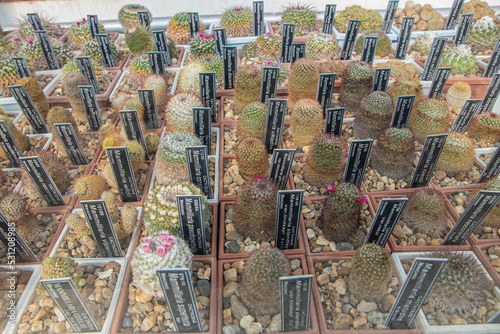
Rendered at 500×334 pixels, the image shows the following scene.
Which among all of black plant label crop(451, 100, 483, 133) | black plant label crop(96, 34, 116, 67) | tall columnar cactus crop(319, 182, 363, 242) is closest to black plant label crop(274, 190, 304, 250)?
tall columnar cactus crop(319, 182, 363, 242)

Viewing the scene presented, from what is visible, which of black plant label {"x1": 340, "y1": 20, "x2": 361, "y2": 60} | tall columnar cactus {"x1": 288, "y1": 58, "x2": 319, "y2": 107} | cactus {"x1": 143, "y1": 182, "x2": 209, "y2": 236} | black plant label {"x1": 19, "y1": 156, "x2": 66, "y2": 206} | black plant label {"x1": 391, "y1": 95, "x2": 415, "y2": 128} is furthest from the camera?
black plant label {"x1": 340, "y1": 20, "x2": 361, "y2": 60}

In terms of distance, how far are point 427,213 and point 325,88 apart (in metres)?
1.55

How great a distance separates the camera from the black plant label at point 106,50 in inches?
168

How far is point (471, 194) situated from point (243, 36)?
3672mm

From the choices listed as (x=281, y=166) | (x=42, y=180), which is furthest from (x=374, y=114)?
(x=42, y=180)

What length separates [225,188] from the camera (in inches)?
115

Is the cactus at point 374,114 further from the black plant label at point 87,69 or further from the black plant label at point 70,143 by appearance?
the black plant label at point 87,69

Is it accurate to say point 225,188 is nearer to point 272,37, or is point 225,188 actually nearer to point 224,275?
point 224,275

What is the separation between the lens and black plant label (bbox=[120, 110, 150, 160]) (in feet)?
9.44

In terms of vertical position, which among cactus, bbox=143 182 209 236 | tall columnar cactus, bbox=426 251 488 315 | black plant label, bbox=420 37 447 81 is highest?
black plant label, bbox=420 37 447 81

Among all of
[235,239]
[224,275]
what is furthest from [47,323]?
[235,239]

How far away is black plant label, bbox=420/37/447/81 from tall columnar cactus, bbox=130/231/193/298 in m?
3.53

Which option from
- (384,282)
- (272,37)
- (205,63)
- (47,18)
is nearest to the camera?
(384,282)

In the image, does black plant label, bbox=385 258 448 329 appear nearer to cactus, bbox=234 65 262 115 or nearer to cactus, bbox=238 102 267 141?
cactus, bbox=238 102 267 141
